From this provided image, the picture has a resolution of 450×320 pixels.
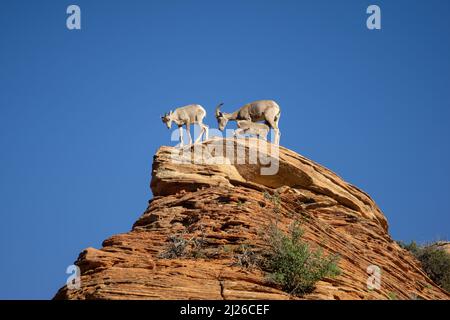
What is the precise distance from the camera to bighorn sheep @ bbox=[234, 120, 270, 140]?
27047mm

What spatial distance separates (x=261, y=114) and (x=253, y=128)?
1080 millimetres

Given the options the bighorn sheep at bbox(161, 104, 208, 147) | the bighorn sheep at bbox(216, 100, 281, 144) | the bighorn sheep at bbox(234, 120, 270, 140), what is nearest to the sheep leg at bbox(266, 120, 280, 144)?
the bighorn sheep at bbox(216, 100, 281, 144)

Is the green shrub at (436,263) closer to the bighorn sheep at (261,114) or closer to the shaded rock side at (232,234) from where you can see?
the shaded rock side at (232,234)

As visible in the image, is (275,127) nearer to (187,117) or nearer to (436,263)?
(187,117)

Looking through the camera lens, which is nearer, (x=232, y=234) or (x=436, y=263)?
(x=232, y=234)

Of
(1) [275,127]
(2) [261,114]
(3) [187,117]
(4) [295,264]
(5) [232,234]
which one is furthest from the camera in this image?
(3) [187,117]

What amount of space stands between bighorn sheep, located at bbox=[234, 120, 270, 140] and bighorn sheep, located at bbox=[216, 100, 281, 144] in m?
0.44

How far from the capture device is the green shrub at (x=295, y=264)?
52.5 feet

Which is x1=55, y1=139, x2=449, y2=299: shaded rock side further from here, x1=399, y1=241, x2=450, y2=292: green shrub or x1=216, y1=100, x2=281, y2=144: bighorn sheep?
x1=399, y1=241, x2=450, y2=292: green shrub

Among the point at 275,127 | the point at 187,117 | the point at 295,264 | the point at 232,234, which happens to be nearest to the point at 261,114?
the point at 275,127

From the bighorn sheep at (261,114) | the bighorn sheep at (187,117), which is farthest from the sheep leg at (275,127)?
the bighorn sheep at (187,117)

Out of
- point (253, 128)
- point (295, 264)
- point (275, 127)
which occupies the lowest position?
point (295, 264)

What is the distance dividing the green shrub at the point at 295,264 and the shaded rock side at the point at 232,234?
238mm

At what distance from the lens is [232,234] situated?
60.4 ft
